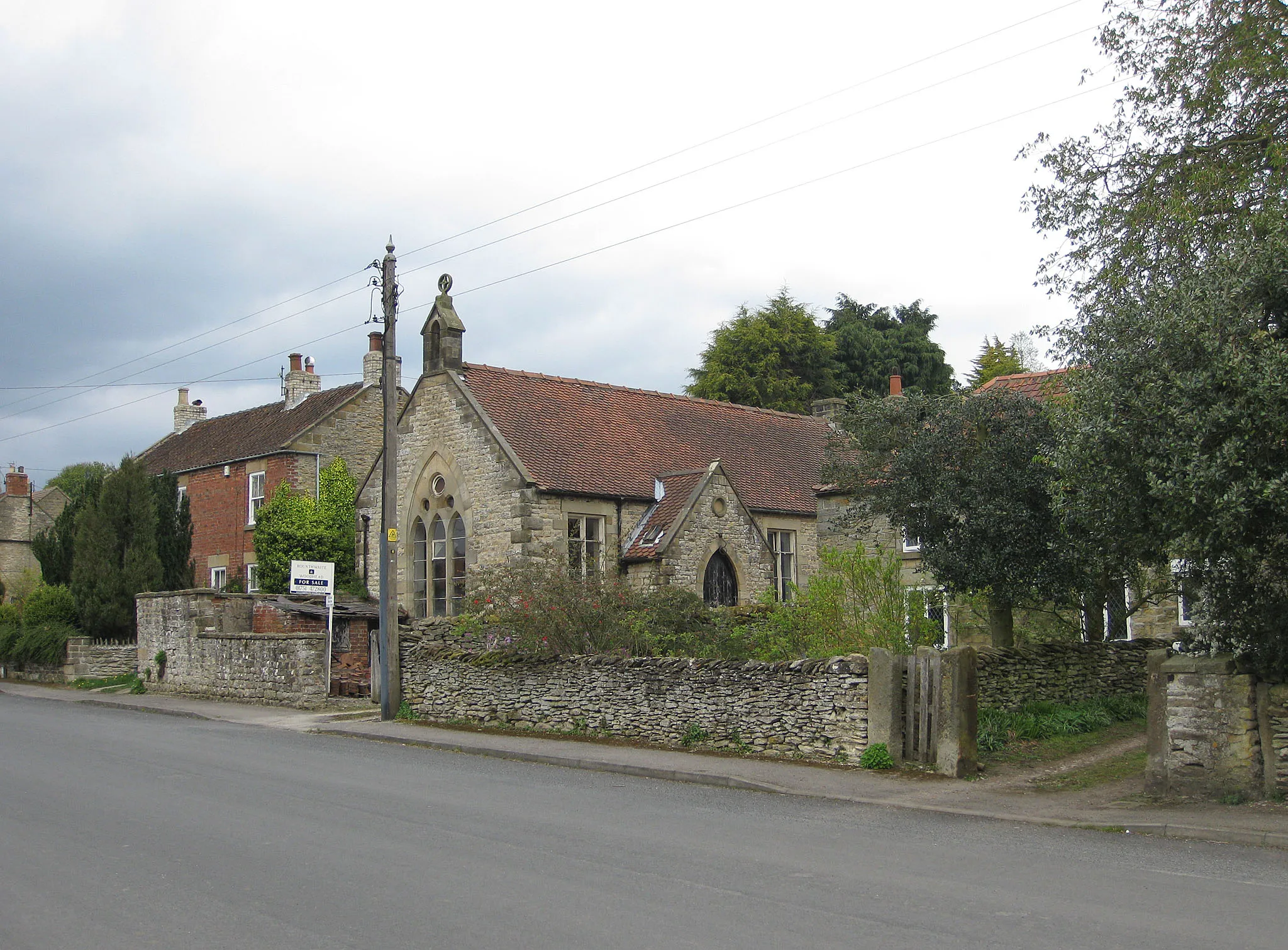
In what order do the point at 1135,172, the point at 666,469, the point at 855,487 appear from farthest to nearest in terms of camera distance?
the point at 666,469, the point at 855,487, the point at 1135,172

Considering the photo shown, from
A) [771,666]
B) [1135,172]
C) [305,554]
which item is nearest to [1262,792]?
[771,666]

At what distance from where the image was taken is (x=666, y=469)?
31.3 m

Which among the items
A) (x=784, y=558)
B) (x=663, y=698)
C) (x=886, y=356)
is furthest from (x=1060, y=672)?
(x=886, y=356)

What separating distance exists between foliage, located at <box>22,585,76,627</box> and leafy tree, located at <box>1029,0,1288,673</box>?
3256 centimetres

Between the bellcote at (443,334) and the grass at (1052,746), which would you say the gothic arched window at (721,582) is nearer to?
the bellcote at (443,334)

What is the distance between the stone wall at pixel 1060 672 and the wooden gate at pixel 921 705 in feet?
7.87

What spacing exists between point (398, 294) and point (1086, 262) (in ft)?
41.1

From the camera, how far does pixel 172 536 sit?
40.0 meters

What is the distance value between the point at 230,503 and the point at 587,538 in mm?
18614

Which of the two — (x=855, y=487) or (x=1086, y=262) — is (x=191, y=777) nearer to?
(x=855, y=487)

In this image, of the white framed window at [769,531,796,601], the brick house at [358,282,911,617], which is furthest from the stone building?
the white framed window at [769,531,796,601]

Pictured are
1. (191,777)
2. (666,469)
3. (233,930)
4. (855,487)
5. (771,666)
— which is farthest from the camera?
(666,469)

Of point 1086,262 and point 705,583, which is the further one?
point 705,583

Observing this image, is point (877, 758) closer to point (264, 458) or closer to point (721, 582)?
point (721, 582)
